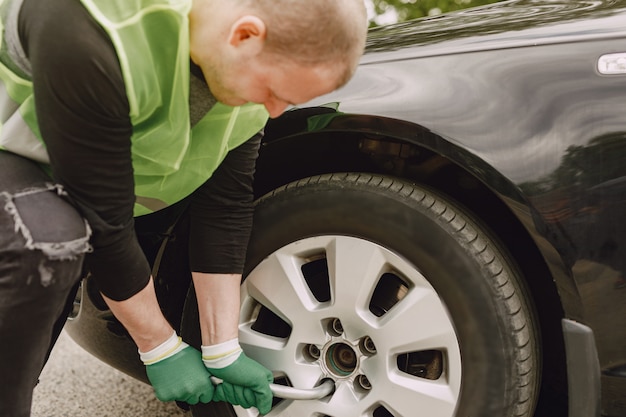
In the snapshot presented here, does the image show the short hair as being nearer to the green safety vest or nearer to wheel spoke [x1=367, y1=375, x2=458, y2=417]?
the green safety vest

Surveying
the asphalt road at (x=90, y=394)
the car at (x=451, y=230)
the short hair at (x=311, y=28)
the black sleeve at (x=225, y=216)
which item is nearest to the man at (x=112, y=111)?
the short hair at (x=311, y=28)

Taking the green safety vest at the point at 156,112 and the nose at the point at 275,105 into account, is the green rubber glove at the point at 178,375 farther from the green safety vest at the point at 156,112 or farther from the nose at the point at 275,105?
the nose at the point at 275,105

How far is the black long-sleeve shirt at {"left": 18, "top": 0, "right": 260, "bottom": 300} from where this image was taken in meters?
1.11

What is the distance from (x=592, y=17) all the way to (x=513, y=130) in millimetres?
287

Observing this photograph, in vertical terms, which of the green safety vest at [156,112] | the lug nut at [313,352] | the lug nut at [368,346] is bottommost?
the lug nut at [313,352]

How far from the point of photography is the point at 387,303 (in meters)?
1.59

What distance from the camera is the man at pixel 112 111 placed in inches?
Result: 44.6

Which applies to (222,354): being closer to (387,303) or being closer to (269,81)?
(387,303)

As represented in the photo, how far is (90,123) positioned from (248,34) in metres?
0.29

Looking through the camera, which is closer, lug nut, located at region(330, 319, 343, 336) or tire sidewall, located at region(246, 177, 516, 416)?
tire sidewall, located at region(246, 177, 516, 416)

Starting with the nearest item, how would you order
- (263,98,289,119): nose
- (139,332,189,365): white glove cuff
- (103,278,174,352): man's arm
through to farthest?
(263,98,289,119): nose, (103,278,174,352): man's arm, (139,332,189,365): white glove cuff

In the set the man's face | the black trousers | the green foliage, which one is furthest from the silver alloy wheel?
the green foliage

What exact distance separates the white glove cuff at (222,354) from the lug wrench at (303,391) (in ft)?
0.35

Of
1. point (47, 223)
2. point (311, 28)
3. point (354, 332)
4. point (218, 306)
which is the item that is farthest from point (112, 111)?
point (354, 332)
